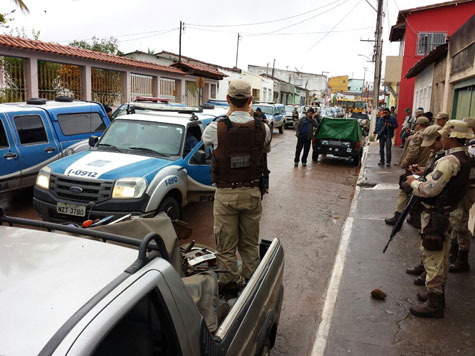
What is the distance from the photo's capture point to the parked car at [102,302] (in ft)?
4.93

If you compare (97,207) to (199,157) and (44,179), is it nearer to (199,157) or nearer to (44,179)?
(44,179)

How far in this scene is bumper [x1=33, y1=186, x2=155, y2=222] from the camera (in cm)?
584

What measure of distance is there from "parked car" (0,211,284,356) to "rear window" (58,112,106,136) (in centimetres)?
699

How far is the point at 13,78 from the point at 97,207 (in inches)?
484

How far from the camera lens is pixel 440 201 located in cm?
432

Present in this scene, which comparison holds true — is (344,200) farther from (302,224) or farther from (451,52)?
(451,52)

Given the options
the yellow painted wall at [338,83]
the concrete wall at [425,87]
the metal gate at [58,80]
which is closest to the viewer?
the concrete wall at [425,87]

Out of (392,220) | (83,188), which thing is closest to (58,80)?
(83,188)

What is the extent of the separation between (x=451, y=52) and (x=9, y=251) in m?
12.0

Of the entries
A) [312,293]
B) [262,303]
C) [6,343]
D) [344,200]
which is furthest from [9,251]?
[344,200]

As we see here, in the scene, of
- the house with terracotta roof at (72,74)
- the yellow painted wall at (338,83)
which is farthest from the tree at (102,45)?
the yellow painted wall at (338,83)

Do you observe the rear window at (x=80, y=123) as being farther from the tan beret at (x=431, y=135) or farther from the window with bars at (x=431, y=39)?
the window with bars at (x=431, y=39)

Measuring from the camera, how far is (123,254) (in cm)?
208

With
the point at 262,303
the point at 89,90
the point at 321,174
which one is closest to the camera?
the point at 262,303
